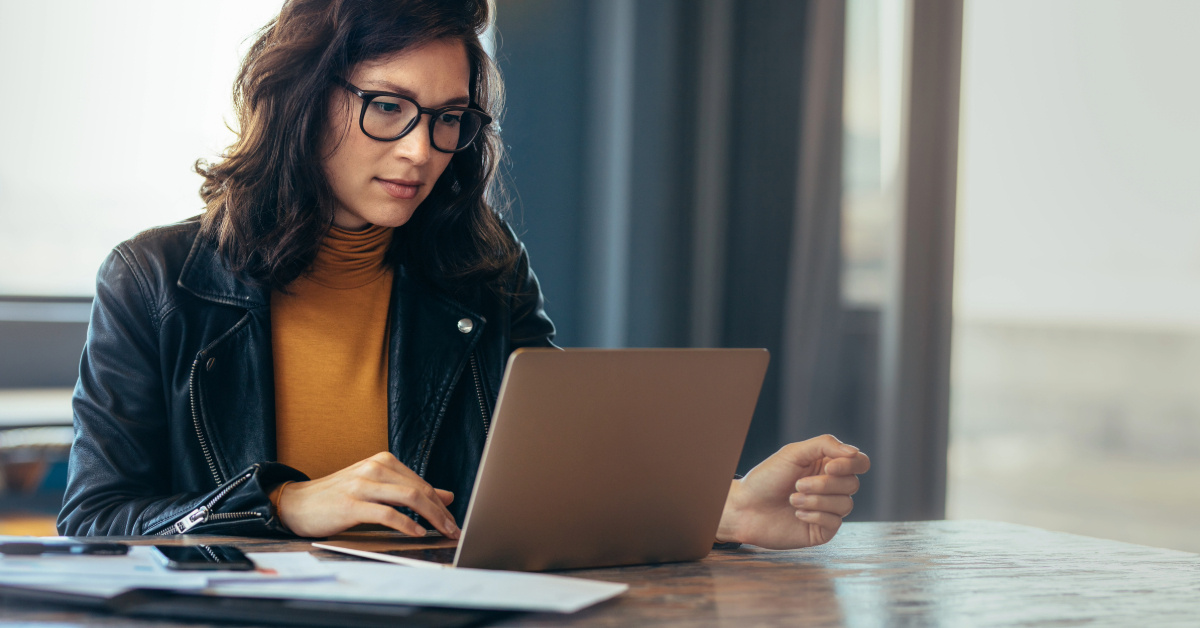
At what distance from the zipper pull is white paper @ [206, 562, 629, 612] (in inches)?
12.1

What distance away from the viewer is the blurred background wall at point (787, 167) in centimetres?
286

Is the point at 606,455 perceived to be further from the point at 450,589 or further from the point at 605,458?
the point at 450,589

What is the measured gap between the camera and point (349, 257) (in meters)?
1.51

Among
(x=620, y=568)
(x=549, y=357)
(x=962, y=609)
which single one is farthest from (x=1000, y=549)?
(x=549, y=357)

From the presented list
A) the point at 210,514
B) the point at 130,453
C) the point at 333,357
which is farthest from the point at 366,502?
the point at 333,357

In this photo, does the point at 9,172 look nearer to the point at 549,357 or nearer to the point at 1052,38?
the point at 549,357

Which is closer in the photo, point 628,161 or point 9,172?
point 628,161

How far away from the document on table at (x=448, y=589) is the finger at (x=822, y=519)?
32 centimetres

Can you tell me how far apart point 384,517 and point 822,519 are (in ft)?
1.53

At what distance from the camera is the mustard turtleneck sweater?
1.42 m

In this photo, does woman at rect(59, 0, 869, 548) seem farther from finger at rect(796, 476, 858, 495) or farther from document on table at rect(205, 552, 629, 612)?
document on table at rect(205, 552, 629, 612)

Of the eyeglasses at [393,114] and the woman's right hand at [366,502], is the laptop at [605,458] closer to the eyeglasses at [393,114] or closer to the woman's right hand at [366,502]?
the woman's right hand at [366,502]

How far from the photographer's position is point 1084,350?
389 centimetres

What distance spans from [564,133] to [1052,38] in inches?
68.3
